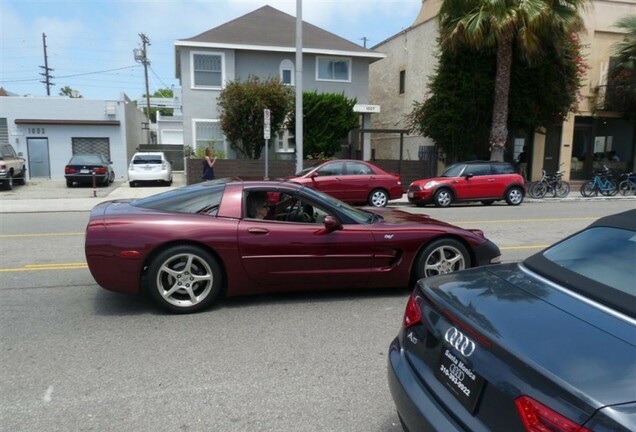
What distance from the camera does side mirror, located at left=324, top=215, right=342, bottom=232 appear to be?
491 centimetres

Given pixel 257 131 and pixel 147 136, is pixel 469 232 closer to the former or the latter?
pixel 257 131

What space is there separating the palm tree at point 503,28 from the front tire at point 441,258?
14545mm

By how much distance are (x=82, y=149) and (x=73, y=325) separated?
23.6 metres

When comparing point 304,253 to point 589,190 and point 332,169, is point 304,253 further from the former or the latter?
point 589,190

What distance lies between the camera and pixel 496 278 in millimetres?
2750

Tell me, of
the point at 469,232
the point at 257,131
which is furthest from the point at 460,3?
the point at 469,232

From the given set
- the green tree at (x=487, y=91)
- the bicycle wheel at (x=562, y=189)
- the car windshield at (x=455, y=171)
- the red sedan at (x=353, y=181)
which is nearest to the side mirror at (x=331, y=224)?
the red sedan at (x=353, y=181)

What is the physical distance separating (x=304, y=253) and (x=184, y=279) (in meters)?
1.23

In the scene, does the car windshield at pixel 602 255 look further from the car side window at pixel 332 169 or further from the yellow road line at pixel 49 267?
the car side window at pixel 332 169

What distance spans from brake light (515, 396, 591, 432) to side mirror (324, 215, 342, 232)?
10.7ft

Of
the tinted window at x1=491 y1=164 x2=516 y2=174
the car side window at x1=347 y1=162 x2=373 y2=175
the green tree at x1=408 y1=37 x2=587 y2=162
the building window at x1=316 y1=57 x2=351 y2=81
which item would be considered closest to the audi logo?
the car side window at x1=347 y1=162 x2=373 y2=175

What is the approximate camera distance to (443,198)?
1556 cm

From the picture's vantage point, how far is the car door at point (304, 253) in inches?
190

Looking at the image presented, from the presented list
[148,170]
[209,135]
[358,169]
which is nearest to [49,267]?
[358,169]
